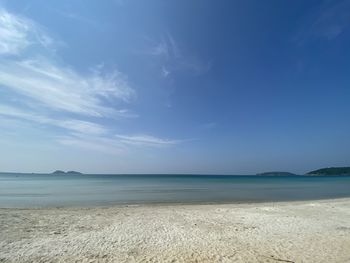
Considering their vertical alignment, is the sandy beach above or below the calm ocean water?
above

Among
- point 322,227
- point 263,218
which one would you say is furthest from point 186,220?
point 322,227

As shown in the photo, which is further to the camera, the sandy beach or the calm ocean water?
the calm ocean water

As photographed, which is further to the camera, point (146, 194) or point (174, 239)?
point (146, 194)

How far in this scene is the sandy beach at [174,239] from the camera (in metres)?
7.38

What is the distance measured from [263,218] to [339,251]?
5790 mm

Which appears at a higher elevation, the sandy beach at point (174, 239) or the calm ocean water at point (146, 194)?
the sandy beach at point (174, 239)

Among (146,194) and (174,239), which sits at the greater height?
(174,239)

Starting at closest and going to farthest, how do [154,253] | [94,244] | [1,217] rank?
[154,253]
[94,244]
[1,217]

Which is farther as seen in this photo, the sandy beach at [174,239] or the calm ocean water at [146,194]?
the calm ocean water at [146,194]

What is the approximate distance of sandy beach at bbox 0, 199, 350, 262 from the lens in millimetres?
7379

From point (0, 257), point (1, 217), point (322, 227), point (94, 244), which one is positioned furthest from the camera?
point (1, 217)

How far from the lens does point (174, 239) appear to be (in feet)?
30.6

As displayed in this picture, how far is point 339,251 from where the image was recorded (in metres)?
7.86

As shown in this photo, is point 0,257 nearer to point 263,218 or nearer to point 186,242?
point 186,242
